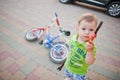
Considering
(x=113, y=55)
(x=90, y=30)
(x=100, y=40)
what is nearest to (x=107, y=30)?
(x=100, y=40)

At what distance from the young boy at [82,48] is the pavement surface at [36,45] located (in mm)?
953

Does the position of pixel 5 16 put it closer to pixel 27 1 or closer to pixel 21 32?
pixel 21 32

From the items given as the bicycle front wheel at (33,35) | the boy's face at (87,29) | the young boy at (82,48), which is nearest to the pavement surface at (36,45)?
the bicycle front wheel at (33,35)

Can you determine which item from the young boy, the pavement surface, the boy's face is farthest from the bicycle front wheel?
the boy's face

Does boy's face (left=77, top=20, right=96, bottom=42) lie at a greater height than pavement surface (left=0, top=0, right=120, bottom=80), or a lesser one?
greater

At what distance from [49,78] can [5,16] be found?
3096 mm

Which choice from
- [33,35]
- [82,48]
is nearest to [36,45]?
[33,35]

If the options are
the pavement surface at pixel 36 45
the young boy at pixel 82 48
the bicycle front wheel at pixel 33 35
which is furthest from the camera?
the bicycle front wheel at pixel 33 35

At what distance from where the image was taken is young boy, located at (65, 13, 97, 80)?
4.40 ft

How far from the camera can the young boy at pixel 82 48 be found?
134 centimetres

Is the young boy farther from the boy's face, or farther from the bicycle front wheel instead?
the bicycle front wheel

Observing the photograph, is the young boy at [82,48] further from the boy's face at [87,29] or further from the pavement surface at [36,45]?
the pavement surface at [36,45]

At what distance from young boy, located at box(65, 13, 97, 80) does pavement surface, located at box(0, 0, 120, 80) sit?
953mm

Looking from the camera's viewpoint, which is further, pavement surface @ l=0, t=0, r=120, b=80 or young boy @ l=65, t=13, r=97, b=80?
pavement surface @ l=0, t=0, r=120, b=80
